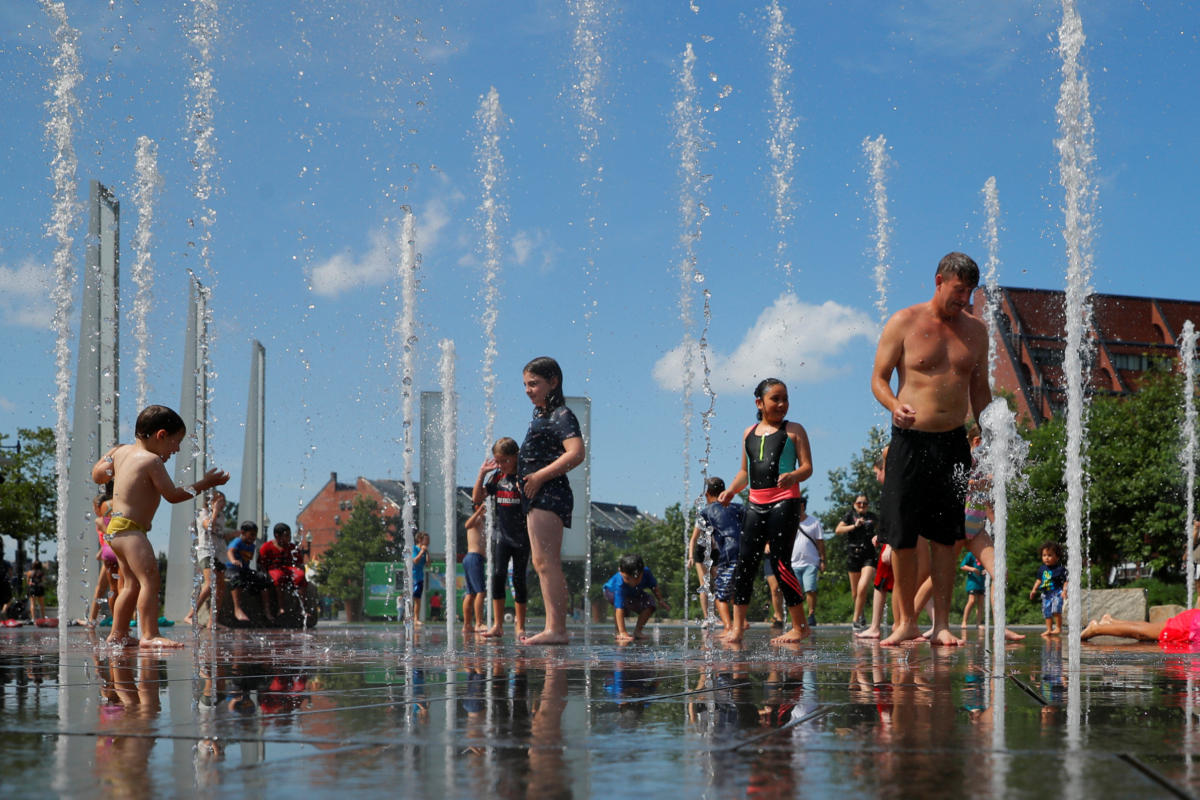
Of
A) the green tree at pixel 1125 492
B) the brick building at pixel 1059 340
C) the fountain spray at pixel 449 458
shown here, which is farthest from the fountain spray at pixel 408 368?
the brick building at pixel 1059 340

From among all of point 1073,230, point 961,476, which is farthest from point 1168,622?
point 1073,230

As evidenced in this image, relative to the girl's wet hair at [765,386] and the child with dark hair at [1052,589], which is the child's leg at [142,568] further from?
the child with dark hair at [1052,589]

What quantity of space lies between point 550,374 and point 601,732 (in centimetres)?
543

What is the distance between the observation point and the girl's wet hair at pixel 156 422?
6957 mm

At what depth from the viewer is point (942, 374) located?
6.69 m

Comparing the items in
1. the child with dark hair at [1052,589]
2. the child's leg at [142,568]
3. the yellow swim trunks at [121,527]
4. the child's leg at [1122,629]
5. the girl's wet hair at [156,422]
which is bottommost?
the child with dark hair at [1052,589]

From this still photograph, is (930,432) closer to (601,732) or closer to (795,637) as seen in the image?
(795,637)

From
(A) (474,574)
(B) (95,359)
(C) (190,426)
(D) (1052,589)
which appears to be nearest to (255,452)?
(C) (190,426)

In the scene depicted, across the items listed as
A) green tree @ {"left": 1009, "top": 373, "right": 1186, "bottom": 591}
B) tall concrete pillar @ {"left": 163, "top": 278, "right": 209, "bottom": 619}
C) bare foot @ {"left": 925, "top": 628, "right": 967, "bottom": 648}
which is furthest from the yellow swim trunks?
green tree @ {"left": 1009, "top": 373, "right": 1186, "bottom": 591}

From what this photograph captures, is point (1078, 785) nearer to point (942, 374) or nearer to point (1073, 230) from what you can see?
point (942, 374)

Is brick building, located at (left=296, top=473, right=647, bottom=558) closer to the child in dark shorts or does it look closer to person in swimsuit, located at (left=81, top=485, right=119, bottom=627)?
person in swimsuit, located at (left=81, top=485, right=119, bottom=627)

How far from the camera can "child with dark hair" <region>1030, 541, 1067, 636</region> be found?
1317 centimetres

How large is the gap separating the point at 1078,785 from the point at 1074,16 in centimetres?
1013

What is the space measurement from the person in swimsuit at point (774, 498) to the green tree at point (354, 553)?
7079cm
